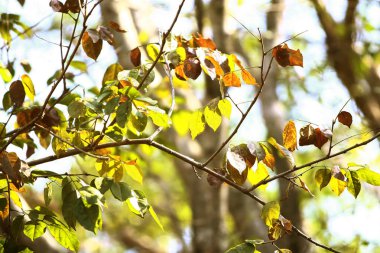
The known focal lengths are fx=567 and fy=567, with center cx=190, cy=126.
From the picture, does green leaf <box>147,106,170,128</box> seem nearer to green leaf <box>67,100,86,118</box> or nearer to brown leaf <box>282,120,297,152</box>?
green leaf <box>67,100,86,118</box>

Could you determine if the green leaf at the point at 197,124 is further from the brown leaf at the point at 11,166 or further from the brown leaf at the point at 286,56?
the brown leaf at the point at 11,166

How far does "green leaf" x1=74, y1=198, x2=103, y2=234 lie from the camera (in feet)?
4.03

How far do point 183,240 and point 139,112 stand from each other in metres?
3.35

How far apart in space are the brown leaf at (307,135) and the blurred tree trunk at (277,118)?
203 centimetres

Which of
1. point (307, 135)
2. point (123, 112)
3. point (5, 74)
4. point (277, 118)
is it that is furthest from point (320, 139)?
point (277, 118)

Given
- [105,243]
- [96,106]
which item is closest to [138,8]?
[96,106]

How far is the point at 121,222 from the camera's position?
5844mm

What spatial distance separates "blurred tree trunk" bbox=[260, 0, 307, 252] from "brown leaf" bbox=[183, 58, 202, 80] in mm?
2112

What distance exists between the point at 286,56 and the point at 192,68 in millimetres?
234

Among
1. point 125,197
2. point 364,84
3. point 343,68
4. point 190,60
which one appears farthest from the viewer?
point 364,84

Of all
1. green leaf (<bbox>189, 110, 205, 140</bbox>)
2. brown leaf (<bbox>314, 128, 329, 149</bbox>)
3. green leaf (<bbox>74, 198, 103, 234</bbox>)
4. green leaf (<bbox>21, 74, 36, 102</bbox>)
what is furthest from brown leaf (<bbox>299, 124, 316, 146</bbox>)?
green leaf (<bbox>21, 74, 36, 102</bbox>)

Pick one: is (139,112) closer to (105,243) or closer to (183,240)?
(183,240)

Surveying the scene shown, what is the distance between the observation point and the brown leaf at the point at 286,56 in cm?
139

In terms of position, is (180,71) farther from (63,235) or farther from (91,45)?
(63,235)
